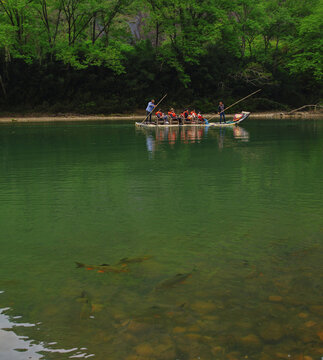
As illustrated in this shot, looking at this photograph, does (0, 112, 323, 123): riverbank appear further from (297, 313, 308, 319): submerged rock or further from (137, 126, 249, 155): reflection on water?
(297, 313, 308, 319): submerged rock

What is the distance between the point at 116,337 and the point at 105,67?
49492 mm

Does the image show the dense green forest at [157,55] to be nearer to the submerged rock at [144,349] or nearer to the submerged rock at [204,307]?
the submerged rock at [204,307]

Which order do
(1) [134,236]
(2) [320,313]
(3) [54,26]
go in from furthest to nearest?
(3) [54,26] → (1) [134,236] → (2) [320,313]

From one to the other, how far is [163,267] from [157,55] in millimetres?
50446

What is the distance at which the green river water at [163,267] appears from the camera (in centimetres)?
359

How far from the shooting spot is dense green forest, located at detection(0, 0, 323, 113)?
47.4 meters

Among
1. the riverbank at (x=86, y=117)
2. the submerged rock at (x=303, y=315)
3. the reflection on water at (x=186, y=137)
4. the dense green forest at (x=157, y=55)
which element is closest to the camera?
the submerged rock at (x=303, y=315)

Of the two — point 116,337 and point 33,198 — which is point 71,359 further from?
point 33,198

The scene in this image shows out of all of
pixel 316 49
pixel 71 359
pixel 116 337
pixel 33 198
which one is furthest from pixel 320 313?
pixel 316 49

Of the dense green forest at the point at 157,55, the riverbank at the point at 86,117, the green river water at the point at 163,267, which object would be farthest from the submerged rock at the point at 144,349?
the dense green forest at the point at 157,55

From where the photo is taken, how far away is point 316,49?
56750 mm

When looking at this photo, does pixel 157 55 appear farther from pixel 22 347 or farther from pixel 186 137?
pixel 22 347

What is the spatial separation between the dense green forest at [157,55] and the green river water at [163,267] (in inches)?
1497

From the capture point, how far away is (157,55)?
53.2m
